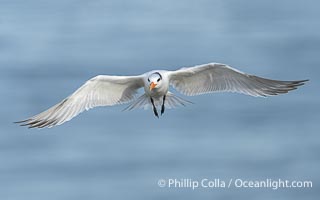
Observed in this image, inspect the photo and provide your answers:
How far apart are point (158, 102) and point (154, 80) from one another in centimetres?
114

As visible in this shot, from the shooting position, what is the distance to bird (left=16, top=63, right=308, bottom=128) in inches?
578

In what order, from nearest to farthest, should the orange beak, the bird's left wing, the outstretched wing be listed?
the orange beak
the bird's left wing
the outstretched wing

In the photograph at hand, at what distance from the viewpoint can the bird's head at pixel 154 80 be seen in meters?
14.4

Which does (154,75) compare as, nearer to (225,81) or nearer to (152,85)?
(152,85)

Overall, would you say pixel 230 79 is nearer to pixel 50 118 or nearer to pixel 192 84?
pixel 192 84

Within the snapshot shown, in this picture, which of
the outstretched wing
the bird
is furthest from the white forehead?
the outstretched wing

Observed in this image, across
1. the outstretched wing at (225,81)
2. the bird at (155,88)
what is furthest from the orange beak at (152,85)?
the outstretched wing at (225,81)

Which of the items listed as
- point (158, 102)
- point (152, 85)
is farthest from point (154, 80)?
point (158, 102)

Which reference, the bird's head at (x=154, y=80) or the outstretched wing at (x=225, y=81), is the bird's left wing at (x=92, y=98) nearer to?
the bird's head at (x=154, y=80)

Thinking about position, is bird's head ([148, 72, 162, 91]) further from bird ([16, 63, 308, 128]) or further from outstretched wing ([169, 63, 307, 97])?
outstretched wing ([169, 63, 307, 97])

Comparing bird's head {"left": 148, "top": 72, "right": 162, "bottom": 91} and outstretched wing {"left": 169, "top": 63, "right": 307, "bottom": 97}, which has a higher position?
outstretched wing {"left": 169, "top": 63, "right": 307, "bottom": 97}

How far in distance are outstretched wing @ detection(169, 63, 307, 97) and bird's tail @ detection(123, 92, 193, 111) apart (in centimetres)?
44

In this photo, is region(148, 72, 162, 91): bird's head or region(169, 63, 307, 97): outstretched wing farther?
region(169, 63, 307, 97): outstretched wing

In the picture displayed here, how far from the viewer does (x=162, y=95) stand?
591 inches
